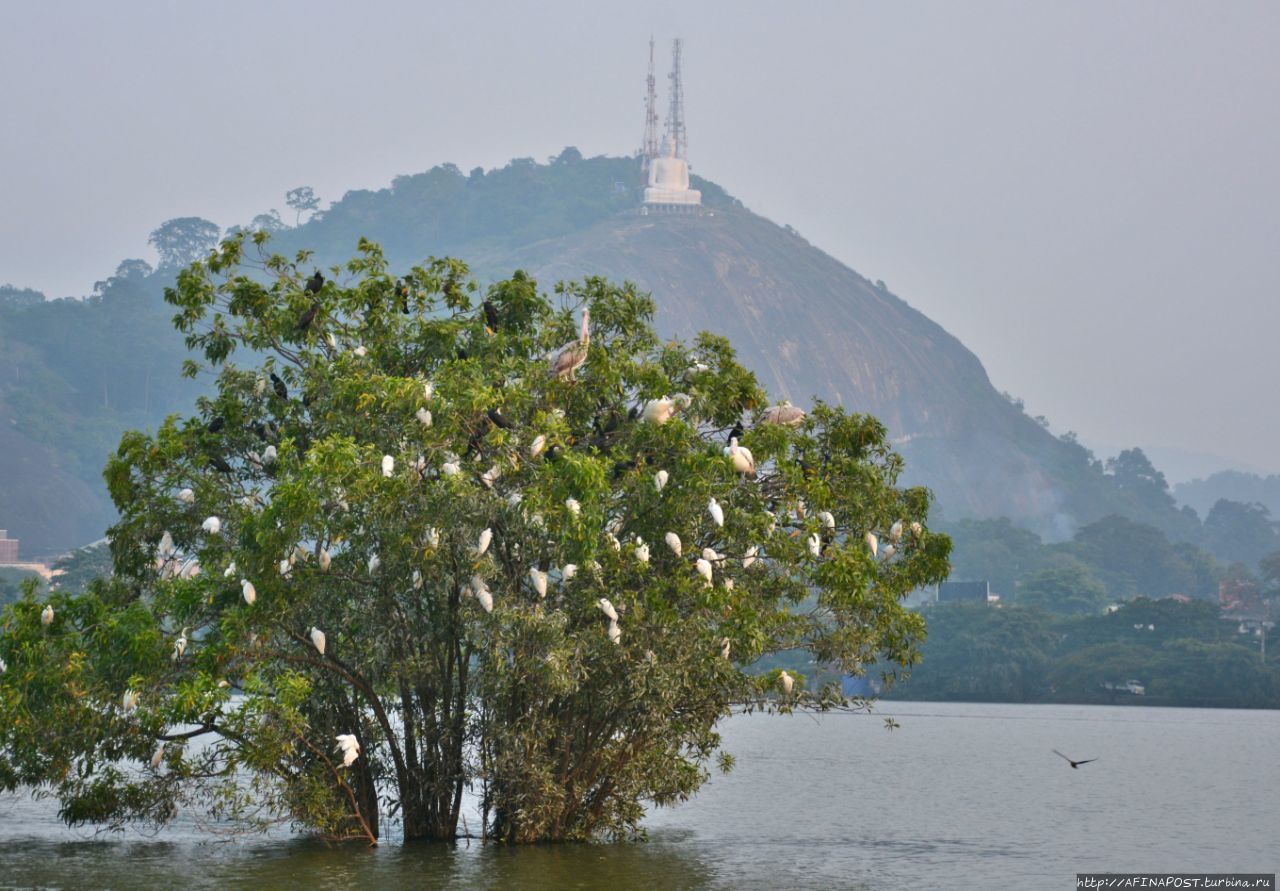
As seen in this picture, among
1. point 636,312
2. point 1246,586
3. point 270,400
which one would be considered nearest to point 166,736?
point 270,400

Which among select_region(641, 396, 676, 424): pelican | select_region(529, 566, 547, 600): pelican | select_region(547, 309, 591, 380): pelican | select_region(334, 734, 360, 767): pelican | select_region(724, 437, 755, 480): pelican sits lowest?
select_region(334, 734, 360, 767): pelican

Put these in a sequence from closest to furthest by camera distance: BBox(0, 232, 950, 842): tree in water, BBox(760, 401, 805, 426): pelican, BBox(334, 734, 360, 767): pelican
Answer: BBox(0, 232, 950, 842): tree in water
BBox(334, 734, 360, 767): pelican
BBox(760, 401, 805, 426): pelican

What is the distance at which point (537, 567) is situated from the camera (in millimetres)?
22953

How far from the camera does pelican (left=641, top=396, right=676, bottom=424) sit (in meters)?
22.6

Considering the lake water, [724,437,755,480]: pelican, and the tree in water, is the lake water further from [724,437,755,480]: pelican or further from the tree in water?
[724,437,755,480]: pelican

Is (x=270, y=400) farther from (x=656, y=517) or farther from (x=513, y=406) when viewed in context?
(x=656, y=517)

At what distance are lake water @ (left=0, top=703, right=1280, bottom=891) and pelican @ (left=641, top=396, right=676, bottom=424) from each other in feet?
19.5

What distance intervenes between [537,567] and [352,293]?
475 cm

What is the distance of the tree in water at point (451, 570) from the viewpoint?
21609 mm

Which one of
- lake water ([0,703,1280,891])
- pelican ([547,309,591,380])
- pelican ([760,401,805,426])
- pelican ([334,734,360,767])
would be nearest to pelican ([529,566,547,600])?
pelican ([547,309,591,380])

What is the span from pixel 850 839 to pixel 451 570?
1280 cm

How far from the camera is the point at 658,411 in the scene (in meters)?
22.6

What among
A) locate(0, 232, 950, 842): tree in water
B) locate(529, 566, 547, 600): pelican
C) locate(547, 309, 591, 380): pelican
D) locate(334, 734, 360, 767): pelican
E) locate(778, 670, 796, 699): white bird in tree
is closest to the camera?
locate(529, 566, 547, 600): pelican

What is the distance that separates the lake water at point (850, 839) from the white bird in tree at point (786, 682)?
2684mm
